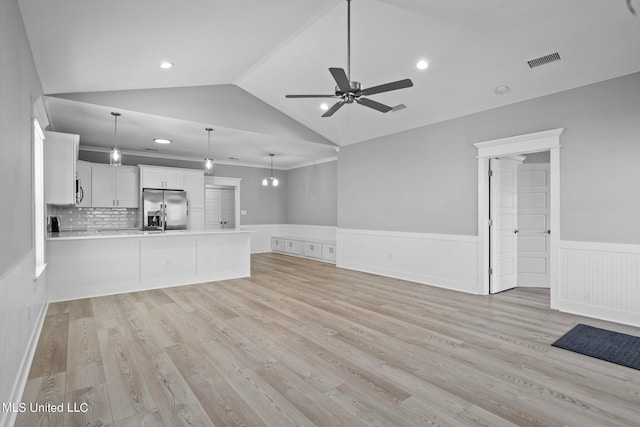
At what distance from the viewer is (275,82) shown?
5.34 metres

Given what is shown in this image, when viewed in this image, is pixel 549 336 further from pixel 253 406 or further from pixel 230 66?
pixel 230 66

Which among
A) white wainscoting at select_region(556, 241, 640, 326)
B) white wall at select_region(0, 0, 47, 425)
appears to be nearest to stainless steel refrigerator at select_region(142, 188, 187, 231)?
white wall at select_region(0, 0, 47, 425)

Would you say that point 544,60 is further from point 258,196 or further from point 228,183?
point 258,196

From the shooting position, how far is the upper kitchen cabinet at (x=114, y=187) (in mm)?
6980

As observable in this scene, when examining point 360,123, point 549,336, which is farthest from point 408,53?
point 549,336

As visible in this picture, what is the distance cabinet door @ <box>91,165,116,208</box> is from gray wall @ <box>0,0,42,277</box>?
428 cm

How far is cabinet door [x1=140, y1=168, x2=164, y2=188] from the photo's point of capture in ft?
24.3

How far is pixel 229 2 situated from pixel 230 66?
1759mm

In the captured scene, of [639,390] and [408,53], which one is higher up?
[408,53]

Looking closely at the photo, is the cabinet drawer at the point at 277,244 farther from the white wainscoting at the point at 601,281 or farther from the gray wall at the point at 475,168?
the white wainscoting at the point at 601,281

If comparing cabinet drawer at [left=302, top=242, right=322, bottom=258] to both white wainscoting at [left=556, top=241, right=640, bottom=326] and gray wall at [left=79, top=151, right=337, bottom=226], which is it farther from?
white wainscoting at [left=556, top=241, right=640, bottom=326]

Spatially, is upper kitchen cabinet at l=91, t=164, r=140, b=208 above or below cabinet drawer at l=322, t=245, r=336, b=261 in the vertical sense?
above

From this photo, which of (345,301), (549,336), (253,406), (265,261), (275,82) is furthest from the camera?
(265,261)

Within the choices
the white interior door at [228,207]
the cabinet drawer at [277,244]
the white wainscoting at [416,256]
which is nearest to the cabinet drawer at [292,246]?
the cabinet drawer at [277,244]
